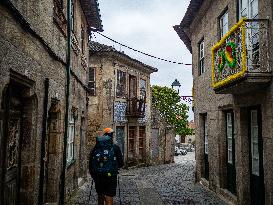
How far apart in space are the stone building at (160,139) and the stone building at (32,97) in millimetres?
15504

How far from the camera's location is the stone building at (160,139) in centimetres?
2334

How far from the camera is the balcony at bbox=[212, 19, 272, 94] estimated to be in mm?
6355

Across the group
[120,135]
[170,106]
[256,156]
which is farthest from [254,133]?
[170,106]

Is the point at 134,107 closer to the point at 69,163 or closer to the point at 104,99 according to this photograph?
the point at 104,99

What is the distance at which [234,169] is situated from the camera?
923 cm

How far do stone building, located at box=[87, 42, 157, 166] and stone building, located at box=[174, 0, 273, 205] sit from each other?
783 cm

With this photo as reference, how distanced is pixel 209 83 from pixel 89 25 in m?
5.53

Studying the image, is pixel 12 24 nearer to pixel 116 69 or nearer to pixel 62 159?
pixel 62 159

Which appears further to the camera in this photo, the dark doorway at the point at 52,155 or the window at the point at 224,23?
the window at the point at 224,23

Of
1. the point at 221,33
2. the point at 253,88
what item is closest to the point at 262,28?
the point at 253,88

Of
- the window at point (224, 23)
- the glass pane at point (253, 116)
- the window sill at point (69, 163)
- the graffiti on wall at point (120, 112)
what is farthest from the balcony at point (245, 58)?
the graffiti on wall at point (120, 112)

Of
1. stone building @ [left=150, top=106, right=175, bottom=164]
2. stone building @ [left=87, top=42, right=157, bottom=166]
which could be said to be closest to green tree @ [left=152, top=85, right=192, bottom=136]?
stone building @ [left=150, top=106, right=175, bottom=164]

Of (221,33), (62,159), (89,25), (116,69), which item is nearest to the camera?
(62,159)

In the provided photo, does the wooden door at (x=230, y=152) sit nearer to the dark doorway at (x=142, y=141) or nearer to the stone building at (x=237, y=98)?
the stone building at (x=237, y=98)
